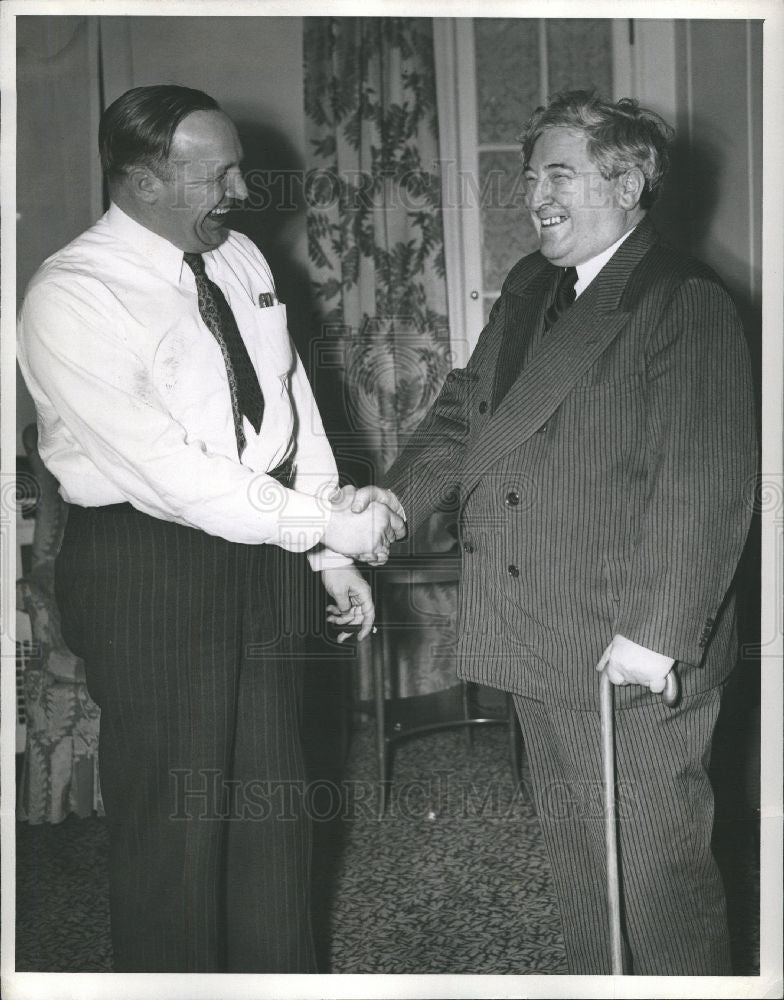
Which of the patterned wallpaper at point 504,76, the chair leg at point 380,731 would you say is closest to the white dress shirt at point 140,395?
the chair leg at point 380,731

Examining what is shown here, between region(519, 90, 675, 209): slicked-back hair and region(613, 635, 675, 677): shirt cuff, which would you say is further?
region(519, 90, 675, 209): slicked-back hair

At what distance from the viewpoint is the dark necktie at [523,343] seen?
5.62 ft

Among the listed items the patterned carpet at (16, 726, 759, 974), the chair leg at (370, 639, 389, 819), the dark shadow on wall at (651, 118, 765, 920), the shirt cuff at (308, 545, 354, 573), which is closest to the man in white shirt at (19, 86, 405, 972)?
the shirt cuff at (308, 545, 354, 573)

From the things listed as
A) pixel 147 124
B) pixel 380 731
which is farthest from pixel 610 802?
pixel 380 731

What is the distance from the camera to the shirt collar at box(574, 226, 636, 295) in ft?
5.42

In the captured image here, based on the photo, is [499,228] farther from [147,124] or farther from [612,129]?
[147,124]

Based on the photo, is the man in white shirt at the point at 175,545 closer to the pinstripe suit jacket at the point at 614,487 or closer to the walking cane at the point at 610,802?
the pinstripe suit jacket at the point at 614,487

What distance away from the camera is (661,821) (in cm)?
158

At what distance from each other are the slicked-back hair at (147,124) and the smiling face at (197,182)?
1 centimetres

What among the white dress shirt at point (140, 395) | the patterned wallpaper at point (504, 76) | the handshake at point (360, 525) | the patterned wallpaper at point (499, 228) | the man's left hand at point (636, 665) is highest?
the patterned wallpaper at point (504, 76)

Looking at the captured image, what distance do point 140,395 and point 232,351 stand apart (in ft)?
0.63

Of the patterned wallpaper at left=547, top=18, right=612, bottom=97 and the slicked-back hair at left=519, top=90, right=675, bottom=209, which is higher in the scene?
the patterned wallpaper at left=547, top=18, right=612, bottom=97

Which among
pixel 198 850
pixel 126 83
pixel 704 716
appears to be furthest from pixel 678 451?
pixel 126 83

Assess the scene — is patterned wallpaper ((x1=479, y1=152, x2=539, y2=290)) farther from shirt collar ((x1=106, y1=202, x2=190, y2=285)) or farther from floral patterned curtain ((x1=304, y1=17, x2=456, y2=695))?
shirt collar ((x1=106, y1=202, x2=190, y2=285))
